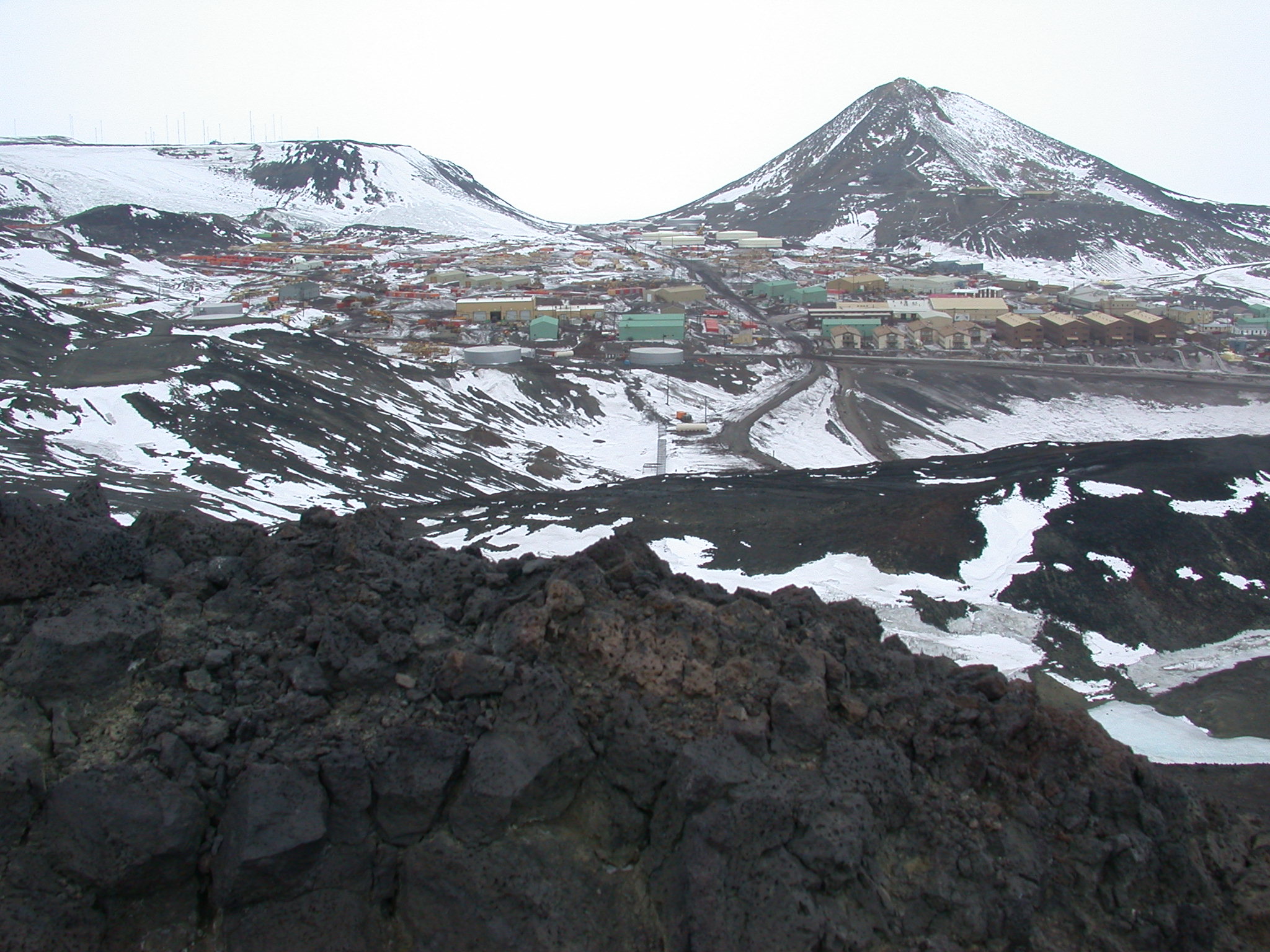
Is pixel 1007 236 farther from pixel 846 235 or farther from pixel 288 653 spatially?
pixel 288 653

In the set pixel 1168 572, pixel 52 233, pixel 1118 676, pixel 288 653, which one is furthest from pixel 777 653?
pixel 52 233

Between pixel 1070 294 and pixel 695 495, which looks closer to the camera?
pixel 695 495

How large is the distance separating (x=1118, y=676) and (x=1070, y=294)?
211 feet

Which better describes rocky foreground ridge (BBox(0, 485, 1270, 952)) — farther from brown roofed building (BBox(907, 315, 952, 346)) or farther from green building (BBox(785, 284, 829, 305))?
green building (BBox(785, 284, 829, 305))

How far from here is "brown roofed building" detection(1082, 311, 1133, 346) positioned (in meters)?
53.9

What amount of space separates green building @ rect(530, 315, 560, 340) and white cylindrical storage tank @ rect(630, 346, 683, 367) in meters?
6.83

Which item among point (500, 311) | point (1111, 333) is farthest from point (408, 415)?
point (1111, 333)

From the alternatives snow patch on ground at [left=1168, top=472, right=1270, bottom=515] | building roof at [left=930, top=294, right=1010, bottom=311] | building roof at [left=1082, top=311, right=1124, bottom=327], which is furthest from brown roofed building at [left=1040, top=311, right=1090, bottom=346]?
snow patch on ground at [left=1168, top=472, right=1270, bottom=515]

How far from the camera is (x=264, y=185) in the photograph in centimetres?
11950

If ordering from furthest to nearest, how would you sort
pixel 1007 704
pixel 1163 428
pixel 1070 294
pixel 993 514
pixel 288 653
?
1. pixel 1070 294
2. pixel 1163 428
3. pixel 993 514
4. pixel 1007 704
5. pixel 288 653

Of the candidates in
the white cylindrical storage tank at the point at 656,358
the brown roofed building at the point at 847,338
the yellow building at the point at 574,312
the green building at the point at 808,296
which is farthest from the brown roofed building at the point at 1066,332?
the yellow building at the point at 574,312

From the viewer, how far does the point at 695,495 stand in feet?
80.5

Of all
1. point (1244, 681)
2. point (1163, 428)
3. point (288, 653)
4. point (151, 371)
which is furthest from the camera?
point (1163, 428)

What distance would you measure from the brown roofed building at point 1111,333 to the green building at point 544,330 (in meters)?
33.2
